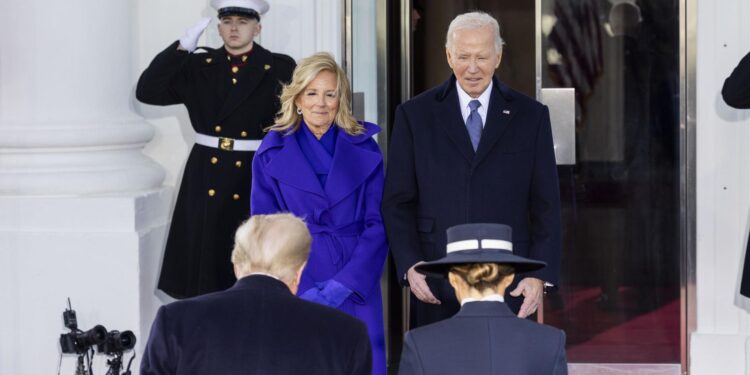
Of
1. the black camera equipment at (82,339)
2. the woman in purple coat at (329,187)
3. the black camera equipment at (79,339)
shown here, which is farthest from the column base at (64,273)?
the woman in purple coat at (329,187)

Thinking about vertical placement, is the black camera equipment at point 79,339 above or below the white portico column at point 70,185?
below

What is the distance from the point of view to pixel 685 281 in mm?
7012

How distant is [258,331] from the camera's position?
355 centimetres

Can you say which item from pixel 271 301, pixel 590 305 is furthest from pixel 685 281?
pixel 271 301

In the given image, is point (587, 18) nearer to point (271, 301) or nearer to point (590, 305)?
point (590, 305)

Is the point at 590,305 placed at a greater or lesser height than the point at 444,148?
lesser

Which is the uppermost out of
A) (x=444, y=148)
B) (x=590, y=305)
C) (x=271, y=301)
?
(x=444, y=148)

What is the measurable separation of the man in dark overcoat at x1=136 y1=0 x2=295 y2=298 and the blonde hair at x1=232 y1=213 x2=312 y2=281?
92.7 inches

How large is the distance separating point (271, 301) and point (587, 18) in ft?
12.9

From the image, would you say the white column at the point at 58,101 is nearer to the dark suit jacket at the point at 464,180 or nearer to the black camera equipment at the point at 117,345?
the black camera equipment at the point at 117,345

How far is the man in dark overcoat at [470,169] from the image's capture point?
5027 mm

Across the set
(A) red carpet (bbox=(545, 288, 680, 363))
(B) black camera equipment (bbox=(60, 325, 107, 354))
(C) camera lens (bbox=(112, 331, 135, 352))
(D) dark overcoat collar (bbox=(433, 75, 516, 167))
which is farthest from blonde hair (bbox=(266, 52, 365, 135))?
(A) red carpet (bbox=(545, 288, 680, 363))

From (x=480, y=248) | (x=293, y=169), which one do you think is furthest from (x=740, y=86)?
(x=480, y=248)

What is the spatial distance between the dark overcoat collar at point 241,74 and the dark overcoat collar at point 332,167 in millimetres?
833
